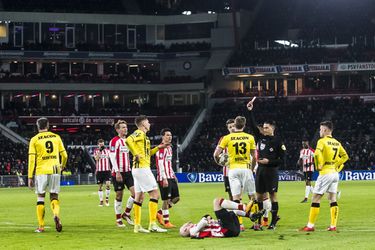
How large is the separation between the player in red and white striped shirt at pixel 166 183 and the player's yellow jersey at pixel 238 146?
7.15 feet

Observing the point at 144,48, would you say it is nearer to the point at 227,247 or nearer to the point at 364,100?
the point at 364,100

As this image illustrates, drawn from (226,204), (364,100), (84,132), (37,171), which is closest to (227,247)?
(226,204)

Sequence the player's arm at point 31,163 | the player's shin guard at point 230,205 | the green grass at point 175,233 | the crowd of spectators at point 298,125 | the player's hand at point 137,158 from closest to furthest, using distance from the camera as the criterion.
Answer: the green grass at point 175,233 → the player's shin guard at point 230,205 → the player's arm at point 31,163 → the player's hand at point 137,158 → the crowd of spectators at point 298,125

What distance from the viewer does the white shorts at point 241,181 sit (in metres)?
22.0

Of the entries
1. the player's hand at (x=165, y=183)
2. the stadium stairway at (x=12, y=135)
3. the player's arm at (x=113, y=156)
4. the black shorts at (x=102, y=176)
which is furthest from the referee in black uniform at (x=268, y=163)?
the stadium stairway at (x=12, y=135)

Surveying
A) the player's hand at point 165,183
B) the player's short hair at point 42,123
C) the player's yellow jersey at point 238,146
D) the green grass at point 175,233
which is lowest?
the green grass at point 175,233

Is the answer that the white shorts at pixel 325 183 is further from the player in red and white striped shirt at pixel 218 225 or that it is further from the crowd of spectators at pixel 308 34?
the crowd of spectators at pixel 308 34

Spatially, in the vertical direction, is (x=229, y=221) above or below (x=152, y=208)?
below

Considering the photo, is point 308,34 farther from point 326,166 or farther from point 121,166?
point 326,166

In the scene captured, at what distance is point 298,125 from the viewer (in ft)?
256

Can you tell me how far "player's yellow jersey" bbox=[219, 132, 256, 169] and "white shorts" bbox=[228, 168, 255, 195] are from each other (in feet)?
0.47

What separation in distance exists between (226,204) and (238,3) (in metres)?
76.0

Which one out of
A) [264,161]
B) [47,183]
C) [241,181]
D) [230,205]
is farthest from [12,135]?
[230,205]

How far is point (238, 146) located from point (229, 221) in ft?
9.63
